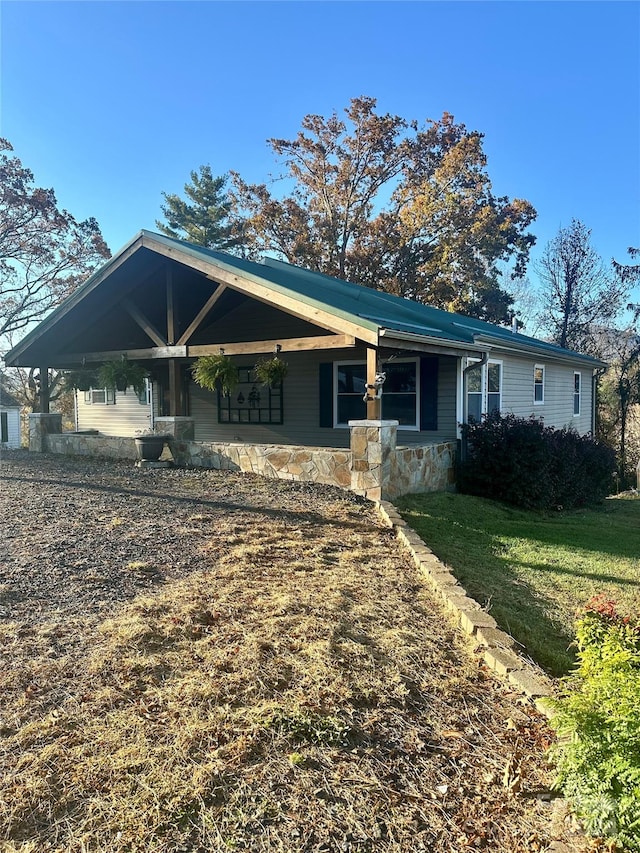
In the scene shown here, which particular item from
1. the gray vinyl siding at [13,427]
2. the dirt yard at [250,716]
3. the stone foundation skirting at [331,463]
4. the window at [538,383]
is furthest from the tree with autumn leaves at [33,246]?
the dirt yard at [250,716]

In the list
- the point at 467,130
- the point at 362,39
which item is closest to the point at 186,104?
the point at 362,39

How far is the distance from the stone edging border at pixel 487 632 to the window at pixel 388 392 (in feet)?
20.6

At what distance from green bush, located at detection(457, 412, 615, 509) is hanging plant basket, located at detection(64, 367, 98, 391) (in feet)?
28.4

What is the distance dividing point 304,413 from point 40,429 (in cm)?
623

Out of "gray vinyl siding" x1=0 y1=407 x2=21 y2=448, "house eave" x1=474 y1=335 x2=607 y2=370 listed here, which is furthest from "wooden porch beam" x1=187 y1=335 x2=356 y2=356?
"gray vinyl siding" x1=0 y1=407 x2=21 y2=448

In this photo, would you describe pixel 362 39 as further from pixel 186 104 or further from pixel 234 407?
pixel 234 407

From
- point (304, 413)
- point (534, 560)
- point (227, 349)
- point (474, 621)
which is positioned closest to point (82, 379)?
point (227, 349)

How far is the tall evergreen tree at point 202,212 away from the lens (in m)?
32.1

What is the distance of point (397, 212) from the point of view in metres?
26.0

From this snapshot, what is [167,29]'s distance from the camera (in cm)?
1102

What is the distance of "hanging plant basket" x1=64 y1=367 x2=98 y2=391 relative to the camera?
13.1m

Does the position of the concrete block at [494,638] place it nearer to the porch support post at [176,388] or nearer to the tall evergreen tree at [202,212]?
the porch support post at [176,388]

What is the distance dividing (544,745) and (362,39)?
16.9 m

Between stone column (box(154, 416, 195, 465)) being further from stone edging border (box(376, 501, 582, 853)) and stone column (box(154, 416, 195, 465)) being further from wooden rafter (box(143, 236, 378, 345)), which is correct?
stone edging border (box(376, 501, 582, 853))
